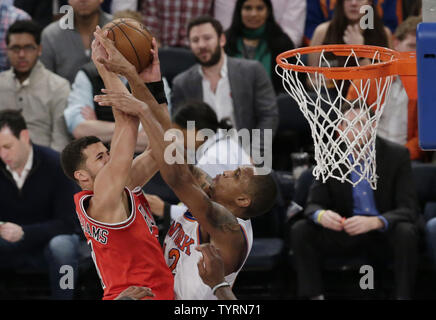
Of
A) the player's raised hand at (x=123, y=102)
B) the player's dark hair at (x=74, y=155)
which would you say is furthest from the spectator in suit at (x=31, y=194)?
the player's raised hand at (x=123, y=102)

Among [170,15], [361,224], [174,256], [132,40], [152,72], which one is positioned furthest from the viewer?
[170,15]

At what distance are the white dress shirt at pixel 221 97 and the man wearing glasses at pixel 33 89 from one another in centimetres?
89

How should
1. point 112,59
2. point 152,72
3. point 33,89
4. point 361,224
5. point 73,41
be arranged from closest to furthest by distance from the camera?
point 112,59
point 152,72
point 361,224
point 33,89
point 73,41

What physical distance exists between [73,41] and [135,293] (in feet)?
8.11

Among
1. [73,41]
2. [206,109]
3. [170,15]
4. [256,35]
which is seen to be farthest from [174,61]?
[206,109]

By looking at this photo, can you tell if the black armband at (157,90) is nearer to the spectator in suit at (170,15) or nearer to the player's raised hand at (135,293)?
the player's raised hand at (135,293)

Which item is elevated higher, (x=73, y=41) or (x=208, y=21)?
(x=208, y=21)

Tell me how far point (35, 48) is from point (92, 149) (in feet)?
6.38

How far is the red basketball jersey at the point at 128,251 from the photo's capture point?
2.99m

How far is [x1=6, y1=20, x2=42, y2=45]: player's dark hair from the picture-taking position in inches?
191

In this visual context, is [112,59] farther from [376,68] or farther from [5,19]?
[5,19]

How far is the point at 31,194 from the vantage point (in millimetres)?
4398

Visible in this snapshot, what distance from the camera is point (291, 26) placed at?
17.9 ft
